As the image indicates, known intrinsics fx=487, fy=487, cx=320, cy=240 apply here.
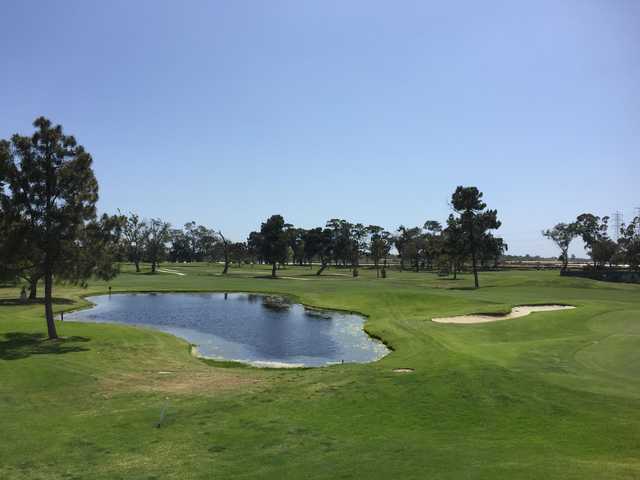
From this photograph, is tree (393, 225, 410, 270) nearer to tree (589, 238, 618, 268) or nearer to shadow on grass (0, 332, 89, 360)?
tree (589, 238, 618, 268)

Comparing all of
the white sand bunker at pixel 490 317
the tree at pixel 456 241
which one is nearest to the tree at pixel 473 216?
the tree at pixel 456 241

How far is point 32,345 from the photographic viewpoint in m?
28.9

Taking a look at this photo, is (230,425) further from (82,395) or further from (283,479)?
(82,395)

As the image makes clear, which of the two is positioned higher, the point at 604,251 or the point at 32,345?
the point at 604,251

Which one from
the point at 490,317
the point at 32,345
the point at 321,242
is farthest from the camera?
the point at 321,242

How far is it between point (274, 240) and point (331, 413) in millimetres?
102237

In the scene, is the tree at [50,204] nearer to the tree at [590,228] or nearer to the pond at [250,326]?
the pond at [250,326]

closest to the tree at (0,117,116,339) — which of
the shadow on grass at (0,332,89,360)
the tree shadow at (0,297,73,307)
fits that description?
the shadow on grass at (0,332,89,360)

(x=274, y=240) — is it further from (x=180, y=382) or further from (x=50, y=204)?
(x=180, y=382)

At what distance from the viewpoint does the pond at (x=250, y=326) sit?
3234cm

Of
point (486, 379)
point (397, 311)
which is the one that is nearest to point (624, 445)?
point (486, 379)

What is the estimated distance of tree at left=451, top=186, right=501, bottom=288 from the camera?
83688 mm

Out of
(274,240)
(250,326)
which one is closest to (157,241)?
(274,240)

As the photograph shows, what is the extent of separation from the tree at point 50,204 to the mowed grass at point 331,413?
5265 mm
